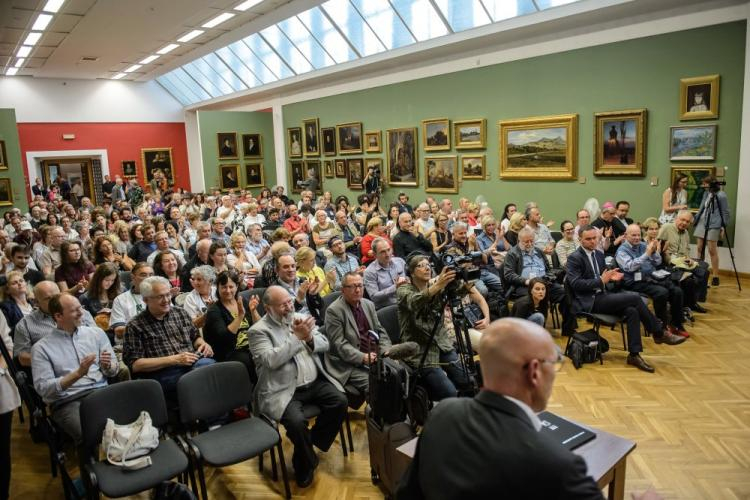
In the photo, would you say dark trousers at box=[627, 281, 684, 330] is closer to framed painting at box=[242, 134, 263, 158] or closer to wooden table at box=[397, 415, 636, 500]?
wooden table at box=[397, 415, 636, 500]

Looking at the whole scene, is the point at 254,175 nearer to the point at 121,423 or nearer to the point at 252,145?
the point at 252,145

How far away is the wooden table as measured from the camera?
2.51 meters

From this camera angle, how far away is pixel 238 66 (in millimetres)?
18984

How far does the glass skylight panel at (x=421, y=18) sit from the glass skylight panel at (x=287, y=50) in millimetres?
4634

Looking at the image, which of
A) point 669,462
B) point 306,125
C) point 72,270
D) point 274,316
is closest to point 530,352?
point 274,316

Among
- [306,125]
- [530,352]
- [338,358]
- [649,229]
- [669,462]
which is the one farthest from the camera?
[306,125]

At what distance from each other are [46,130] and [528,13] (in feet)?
60.3

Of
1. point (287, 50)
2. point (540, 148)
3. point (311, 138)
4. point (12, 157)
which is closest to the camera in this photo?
point (540, 148)

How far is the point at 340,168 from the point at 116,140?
1081 cm

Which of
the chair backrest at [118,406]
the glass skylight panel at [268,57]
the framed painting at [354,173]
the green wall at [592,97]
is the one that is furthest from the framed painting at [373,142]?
the chair backrest at [118,406]

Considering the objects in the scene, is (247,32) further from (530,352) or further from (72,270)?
(530,352)

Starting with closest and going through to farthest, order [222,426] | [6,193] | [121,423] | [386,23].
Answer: [121,423] < [222,426] < [386,23] < [6,193]

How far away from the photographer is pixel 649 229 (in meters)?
7.37

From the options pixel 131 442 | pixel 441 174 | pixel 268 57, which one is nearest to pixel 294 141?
pixel 268 57
